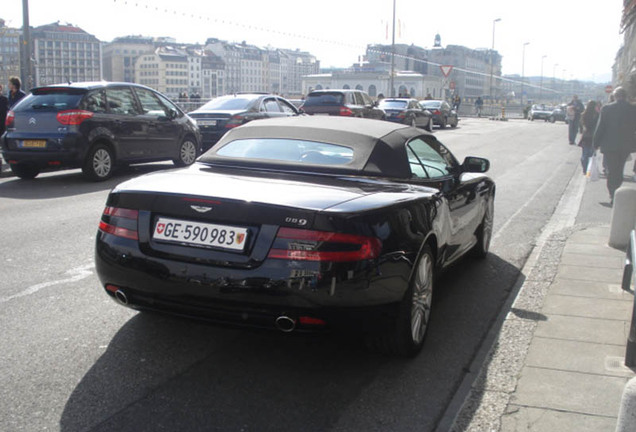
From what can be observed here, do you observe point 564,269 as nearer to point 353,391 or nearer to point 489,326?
point 489,326

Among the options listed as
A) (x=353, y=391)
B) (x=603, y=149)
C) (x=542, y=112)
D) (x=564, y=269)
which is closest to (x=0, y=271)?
(x=353, y=391)

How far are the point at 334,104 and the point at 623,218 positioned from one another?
755 inches

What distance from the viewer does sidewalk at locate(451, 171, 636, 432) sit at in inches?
132

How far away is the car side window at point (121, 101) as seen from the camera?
1257 centimetres

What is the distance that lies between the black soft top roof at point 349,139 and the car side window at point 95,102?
7586 mm

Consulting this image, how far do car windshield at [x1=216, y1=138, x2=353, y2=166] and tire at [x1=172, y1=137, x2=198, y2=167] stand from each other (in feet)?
32.2

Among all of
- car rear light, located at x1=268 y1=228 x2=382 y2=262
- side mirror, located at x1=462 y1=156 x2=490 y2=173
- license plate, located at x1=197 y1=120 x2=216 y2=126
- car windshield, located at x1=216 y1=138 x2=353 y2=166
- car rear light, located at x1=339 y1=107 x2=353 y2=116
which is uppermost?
car rear light, located at x1=339 y1=107 x2=353 y2=116

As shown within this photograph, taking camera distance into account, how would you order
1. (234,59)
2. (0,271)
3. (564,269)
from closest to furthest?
1. (0,271)
2. (564,269)
3. (234,59)

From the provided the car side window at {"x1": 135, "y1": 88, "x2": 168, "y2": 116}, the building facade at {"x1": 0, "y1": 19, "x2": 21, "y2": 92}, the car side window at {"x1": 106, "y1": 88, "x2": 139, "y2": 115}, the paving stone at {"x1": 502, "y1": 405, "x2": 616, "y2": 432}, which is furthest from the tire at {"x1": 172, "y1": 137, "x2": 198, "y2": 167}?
the building facade at {"x1": 0, "y1": 19, "x2": 21, "y2": 92}

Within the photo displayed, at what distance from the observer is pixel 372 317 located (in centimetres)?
369

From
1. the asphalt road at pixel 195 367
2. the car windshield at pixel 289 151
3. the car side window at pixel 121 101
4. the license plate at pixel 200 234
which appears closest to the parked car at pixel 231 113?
the car side window at pixel 121 101

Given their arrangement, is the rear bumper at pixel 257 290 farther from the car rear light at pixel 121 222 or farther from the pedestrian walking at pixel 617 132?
the pedestrian walking at pixel 617 132

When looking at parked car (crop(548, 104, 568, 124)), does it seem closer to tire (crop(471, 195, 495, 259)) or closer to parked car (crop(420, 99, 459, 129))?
parked car (crop(420, 99, 459, 129))

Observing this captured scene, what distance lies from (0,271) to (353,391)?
3577mm
